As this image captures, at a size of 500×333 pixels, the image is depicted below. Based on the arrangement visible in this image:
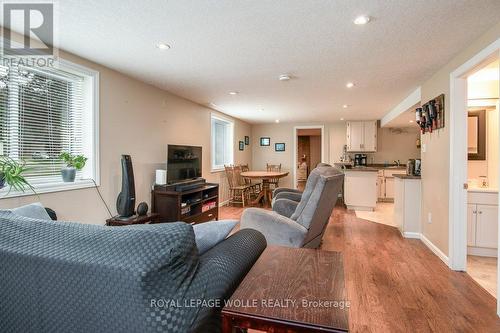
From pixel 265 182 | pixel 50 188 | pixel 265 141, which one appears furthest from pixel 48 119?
pixel 265 141

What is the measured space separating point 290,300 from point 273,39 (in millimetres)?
2177

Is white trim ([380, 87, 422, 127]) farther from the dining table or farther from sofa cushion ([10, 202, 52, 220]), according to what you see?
sofa cushion ([10, 202, 52, 220])

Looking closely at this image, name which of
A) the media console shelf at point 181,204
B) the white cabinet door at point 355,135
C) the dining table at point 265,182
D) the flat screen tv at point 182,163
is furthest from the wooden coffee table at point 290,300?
the white cabinet door at point 355,135

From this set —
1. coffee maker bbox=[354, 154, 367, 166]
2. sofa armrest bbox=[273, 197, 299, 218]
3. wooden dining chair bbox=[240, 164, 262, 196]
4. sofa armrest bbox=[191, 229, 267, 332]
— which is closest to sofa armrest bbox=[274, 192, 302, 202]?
sofa armrest bbox=[273, 197, 299, 218]

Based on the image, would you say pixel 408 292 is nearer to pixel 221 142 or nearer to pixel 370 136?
pixel 221 142

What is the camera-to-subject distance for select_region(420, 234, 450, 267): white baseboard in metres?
2.88

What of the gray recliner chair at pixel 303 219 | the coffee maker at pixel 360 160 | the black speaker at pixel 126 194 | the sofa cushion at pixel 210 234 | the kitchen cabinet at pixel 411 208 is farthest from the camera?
the coffee maker at pixel 360 160

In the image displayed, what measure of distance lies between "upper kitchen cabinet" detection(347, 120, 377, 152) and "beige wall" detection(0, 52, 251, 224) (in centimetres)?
461

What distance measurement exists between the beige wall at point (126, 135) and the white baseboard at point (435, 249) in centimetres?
382

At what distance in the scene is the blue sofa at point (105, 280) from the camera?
2.43 feet

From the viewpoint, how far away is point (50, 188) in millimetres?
2494

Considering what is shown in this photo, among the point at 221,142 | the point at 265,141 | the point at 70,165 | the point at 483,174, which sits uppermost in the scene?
the point at 265,141

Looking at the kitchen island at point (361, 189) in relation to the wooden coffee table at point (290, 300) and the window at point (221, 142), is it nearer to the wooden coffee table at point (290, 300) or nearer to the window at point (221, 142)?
the window at point (221, 142)

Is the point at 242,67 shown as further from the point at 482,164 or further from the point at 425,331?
the point at 482,164
